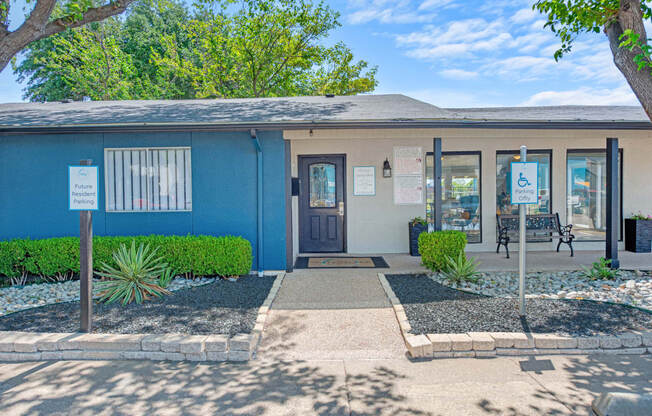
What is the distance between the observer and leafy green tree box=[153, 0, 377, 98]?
54.7ft

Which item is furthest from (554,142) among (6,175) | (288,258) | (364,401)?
(6,175)

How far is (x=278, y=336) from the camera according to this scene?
4.07 m

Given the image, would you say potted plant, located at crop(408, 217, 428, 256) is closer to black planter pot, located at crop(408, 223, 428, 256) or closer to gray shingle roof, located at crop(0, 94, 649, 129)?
black planter pot, located at crop(408, 223, 428, 256)

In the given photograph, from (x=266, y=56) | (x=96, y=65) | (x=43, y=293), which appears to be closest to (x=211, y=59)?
(x=266, y=56)

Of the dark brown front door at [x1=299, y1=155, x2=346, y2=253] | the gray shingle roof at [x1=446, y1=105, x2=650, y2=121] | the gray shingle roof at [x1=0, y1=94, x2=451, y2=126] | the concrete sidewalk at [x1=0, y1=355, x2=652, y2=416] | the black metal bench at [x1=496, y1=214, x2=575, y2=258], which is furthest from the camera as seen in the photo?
the dark brown front door at [x1=299, y1=155, x2=346, y2=253]

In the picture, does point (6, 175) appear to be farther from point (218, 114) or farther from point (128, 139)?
point (218, 114)

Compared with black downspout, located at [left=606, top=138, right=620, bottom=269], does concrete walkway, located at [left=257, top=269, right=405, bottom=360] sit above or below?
below

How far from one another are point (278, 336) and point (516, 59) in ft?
37.6

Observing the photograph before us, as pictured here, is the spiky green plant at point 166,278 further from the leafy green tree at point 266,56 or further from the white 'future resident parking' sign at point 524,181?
the leafy green tree at point 266,56

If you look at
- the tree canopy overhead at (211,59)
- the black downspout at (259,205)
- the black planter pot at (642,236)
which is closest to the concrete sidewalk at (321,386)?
the black downspout at (259,205)

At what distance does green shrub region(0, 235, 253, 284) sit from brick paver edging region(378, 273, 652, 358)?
330 cm

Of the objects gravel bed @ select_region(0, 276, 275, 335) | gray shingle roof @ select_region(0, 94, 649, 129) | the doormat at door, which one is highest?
gray shingle roof @ select_region(0, 94, 649, 129)

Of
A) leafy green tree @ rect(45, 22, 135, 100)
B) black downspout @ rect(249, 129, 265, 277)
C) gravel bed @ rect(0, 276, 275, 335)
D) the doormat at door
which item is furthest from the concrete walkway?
leafy green tree @ rect(45, 22, 135, 100)

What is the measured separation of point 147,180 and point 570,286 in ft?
23.3
